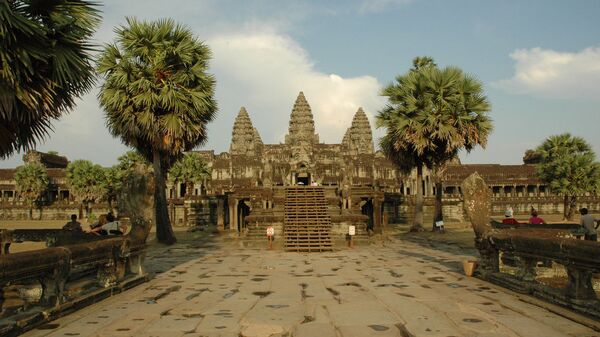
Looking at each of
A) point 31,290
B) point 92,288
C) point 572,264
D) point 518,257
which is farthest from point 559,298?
point 31,290

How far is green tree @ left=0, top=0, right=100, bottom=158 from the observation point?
312 inches

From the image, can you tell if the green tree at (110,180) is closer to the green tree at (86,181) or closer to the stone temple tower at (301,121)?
the green tree at (86,181)

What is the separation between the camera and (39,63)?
8.73 meters

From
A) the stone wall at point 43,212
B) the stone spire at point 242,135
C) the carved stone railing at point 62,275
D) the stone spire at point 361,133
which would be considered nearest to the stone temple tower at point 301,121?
the stone spire at point 361,133

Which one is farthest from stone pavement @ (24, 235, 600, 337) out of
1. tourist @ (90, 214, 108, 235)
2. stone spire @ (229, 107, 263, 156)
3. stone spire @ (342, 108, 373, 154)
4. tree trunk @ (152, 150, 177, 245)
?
stone spire @ (229, 107, 263, 156)

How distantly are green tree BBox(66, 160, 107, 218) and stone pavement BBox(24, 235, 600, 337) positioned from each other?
167 ft

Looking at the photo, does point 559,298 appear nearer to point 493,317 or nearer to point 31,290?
point 493,317

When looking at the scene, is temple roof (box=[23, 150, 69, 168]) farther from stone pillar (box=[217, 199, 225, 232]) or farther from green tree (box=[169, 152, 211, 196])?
stone pillar (box=[217, 199, 225, 232])

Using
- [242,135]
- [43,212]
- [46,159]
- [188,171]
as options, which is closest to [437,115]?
[188,171]

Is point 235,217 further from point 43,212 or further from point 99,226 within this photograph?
point 43,212

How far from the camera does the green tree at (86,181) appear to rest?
5912 centimetres

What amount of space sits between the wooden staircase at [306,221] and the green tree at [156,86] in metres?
6.41

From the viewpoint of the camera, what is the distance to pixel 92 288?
9164mm

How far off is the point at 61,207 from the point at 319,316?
63.5m
